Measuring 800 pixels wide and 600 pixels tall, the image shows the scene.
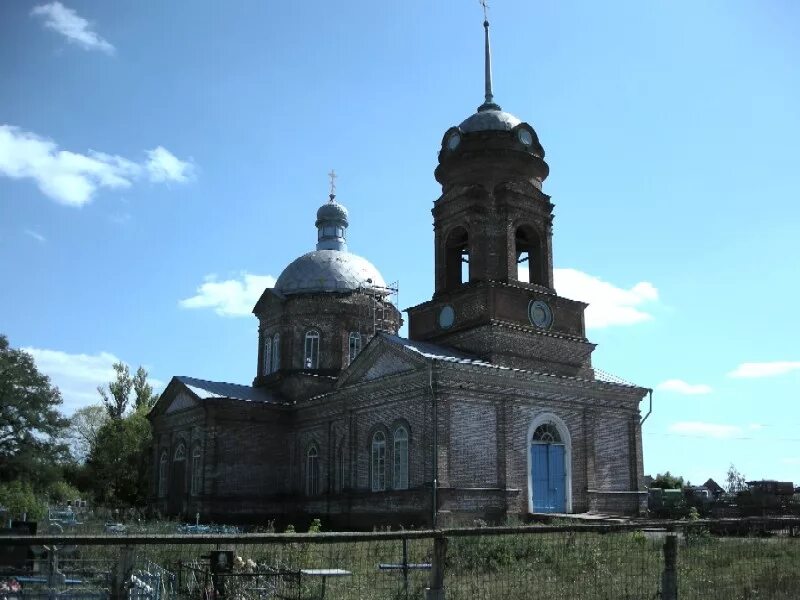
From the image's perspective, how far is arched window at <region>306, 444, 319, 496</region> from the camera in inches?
1136

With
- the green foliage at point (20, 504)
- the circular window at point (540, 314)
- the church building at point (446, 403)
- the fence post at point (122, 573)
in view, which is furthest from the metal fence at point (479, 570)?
the green foliage at point (20, 504)

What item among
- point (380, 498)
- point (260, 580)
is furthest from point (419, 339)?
point (260, 580)

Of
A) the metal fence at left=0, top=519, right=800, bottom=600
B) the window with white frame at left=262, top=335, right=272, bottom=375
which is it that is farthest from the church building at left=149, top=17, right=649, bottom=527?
the metal fence at left=0, top=519, right=800, bottom=600

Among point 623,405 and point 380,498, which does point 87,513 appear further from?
point 623,405

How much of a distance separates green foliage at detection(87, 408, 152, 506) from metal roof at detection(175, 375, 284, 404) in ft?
46.9

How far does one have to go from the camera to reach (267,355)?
34.0m

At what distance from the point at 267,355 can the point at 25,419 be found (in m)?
14.5

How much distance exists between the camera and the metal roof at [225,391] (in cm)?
3030

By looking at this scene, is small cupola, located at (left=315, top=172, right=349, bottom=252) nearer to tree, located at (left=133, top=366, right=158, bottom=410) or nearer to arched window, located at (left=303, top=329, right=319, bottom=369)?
arched window, located at (left=303, top=329, right=319, bottom=369)

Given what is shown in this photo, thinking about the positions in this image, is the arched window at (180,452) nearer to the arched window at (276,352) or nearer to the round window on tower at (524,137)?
the arched window at (276,352)

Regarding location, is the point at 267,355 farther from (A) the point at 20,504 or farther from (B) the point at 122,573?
(B) the point at 122,573

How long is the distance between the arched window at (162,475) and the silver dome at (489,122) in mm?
17383

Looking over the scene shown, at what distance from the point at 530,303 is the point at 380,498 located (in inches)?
297

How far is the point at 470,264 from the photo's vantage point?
2617cm
